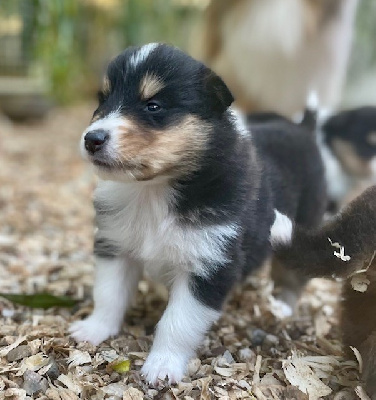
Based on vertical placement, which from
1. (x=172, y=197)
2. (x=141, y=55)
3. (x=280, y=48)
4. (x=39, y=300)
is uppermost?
(x=141, y=55)

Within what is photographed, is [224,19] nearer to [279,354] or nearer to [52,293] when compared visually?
[52,293]

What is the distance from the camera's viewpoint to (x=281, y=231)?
6.98 feet

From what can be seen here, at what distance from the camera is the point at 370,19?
229 inches

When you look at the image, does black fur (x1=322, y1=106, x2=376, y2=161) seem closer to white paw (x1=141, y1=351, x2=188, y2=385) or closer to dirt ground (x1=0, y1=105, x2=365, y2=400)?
dirt ground (x1=0, y1=105, x2=365, y2=400)

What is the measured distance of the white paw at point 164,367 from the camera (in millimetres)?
2012

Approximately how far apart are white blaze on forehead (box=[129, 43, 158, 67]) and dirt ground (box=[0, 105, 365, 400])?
1.02 metres

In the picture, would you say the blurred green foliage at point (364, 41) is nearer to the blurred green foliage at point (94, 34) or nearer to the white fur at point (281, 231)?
the blurred green foliage at point (94, 34)

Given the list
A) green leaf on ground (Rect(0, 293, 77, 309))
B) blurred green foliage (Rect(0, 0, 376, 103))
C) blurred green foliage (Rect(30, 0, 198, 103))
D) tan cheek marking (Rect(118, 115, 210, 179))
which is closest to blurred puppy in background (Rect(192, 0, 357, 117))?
blurred green foliage (Rect(0, 0, 376, 103))

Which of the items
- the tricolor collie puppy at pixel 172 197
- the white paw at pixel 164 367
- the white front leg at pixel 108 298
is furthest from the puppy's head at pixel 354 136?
the white paw at pixel 164 367

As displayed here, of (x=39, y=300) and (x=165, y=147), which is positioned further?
(x=39, y=300)

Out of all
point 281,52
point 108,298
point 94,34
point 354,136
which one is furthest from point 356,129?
point 94,34

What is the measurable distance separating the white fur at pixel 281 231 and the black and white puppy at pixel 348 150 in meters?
2.12

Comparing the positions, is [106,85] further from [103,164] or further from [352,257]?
[352,257]

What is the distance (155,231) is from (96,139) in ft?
1.43
